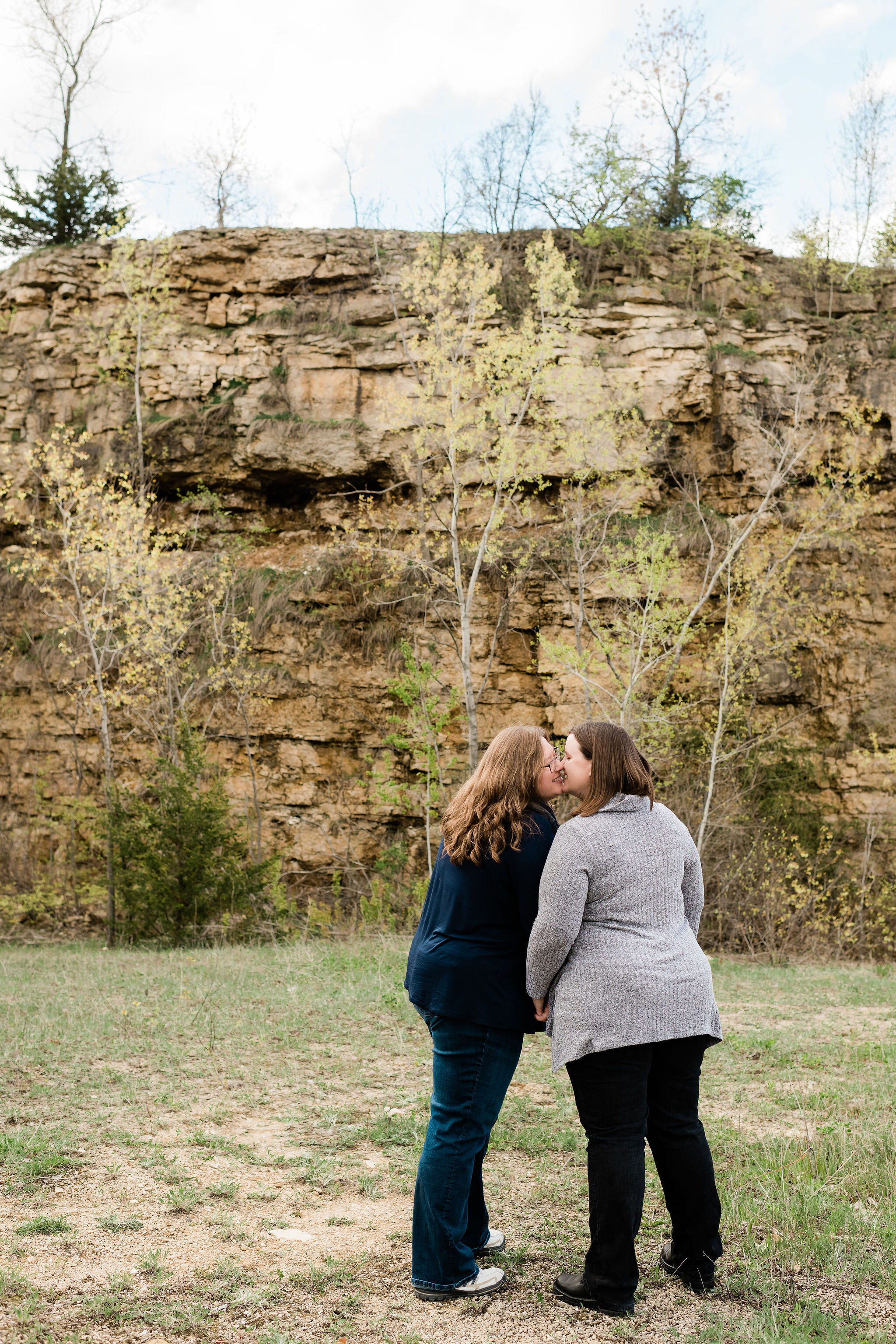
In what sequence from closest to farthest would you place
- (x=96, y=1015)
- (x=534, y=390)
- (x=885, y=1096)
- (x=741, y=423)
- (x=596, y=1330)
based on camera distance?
(x=596, y=1330)
(x=885, y=1096)
(x=96, y=1015)
(x=534, y=390)
(x=741, y=423)

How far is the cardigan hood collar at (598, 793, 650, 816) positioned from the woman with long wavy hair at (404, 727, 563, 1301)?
0.20 metres

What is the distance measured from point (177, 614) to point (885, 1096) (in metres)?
15.6

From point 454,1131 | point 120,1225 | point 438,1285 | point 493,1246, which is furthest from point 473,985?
point 120,1225

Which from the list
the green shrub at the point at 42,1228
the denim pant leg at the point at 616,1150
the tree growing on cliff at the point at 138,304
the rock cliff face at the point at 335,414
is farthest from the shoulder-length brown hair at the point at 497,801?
the tree growing on cliff at the point at 138,304

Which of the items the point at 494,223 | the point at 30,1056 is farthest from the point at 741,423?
the point at 30,1056

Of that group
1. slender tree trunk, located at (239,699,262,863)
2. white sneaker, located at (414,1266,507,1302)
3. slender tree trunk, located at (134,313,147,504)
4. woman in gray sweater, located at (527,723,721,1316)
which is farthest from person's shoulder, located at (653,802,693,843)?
slender tree trunk, located at (134,313,147,504)

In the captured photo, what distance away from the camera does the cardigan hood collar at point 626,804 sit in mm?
3303

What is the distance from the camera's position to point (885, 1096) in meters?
5.98

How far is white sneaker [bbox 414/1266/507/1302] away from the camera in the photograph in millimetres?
3352

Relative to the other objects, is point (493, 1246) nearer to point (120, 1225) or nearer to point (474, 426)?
point (120, 1225)

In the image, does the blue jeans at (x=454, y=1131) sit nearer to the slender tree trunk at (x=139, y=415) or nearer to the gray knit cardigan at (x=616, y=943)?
the gray knit cardigan at (x=616, y=943)

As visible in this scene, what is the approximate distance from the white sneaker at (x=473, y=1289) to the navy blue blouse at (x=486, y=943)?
36.2 inches

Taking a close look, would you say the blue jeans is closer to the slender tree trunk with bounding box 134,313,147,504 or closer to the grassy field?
the grassy field

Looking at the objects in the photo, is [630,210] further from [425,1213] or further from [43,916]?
[425,1213]
